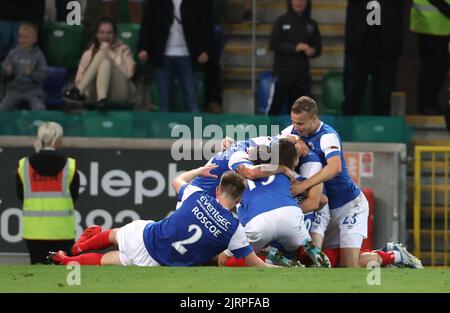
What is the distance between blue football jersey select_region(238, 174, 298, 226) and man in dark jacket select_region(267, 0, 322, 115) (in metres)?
4.29

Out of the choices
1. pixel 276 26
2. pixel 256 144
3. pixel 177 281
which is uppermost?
pixel 276 26

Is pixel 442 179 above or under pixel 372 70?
under

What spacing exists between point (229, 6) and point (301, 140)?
605cm

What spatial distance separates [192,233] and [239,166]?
Result: 1060mm

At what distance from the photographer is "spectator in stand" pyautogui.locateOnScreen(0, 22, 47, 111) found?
17984mm

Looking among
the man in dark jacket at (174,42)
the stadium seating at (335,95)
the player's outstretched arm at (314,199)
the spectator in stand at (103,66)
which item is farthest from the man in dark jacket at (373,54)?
the player's outstretched arm at (314,199)

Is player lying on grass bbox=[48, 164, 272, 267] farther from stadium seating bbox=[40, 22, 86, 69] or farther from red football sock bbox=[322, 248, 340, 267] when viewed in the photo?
stadium seating bbox=[40, 22, 86, 69]

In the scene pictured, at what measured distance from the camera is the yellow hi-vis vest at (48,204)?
15883 mm

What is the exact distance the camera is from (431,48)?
18.4 m

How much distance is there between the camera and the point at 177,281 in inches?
453

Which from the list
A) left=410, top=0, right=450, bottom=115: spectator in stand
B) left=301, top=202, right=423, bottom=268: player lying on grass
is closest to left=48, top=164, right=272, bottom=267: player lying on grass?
left=301, top=202, right=423, bottom=268: player lying on grass

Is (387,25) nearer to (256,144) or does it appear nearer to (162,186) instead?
(162,186)

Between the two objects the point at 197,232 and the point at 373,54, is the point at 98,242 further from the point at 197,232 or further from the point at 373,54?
the point at 373,54
